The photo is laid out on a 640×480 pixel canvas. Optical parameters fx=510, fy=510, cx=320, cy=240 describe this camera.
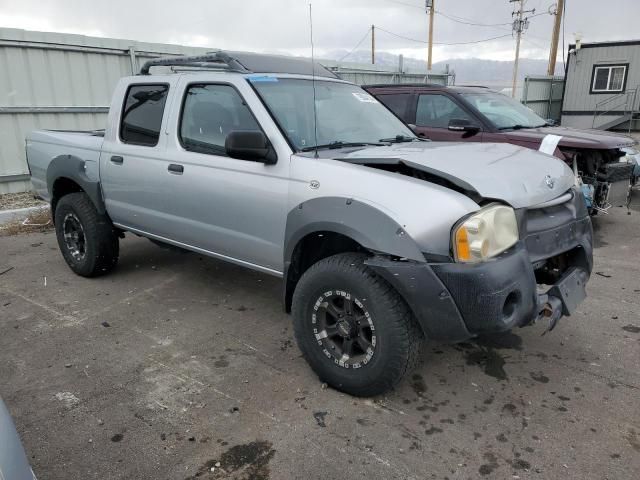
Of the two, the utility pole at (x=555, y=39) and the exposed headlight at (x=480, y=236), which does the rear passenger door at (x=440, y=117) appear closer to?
the exposed headlight at (x=480, y=236)

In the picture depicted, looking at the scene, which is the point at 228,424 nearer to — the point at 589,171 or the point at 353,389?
the point at 353,389

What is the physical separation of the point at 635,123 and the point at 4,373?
23794mm

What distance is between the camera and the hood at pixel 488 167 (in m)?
2.67

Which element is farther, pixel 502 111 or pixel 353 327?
pixel 502 111

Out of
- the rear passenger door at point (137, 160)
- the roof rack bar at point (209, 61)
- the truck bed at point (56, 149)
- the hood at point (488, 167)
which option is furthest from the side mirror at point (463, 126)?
the truck bed at point (56, 149)

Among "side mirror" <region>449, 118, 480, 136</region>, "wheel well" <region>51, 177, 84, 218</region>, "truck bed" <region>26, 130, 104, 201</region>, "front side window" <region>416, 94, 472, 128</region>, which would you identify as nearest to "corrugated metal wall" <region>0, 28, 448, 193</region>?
"truck bed" <region>26, 130, 104, 201</region>

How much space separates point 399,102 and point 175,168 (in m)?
4.75

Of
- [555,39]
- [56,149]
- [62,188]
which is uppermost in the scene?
[555,39]

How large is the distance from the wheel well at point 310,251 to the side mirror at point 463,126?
381cm

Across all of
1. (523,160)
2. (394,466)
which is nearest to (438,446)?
(394,466)

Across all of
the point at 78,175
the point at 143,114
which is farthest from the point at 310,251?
the point at 78,175

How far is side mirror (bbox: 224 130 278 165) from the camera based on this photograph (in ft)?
9.87

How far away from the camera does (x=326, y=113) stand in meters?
3.63

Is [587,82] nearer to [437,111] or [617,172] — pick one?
[617,172]
